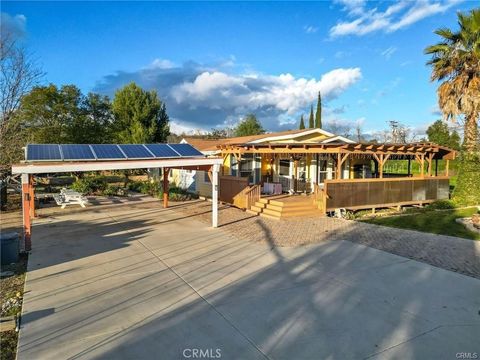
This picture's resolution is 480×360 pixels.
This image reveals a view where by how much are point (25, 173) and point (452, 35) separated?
2232 centimetres

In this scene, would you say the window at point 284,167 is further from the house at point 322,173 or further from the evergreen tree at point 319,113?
the evergreen tree at point 319,113

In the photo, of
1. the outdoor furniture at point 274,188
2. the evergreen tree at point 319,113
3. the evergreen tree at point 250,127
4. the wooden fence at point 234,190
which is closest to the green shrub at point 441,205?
the outdoor furniture at point 274,188

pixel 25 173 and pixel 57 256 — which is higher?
pixel 25 173

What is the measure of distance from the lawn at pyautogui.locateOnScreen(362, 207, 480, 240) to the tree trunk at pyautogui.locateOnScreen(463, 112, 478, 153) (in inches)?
158

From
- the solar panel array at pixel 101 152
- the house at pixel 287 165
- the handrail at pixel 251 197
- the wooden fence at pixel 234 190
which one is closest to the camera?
the solar panel array at pixel 101 152

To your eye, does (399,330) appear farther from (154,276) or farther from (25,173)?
(25,173)

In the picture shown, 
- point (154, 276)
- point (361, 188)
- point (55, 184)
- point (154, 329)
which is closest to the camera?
point (154, 329)

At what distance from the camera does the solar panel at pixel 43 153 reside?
32.6 ft

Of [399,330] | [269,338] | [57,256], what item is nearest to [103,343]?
[269,338]

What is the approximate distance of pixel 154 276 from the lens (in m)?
7.41

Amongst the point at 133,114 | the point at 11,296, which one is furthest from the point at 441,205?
the point at 133,114

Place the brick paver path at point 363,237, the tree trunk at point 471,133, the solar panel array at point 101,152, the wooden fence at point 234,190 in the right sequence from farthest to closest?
1. the tree trunk at point 471,133
2. the wooden fence at point 234,190
3. the solar panel array at point 101,152
4. the brick paver path at point 363,237

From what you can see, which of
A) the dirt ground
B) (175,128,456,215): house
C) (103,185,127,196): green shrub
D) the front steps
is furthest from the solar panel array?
(103,185,127,196): green shrub

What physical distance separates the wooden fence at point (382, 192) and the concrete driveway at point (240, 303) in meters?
5.22
